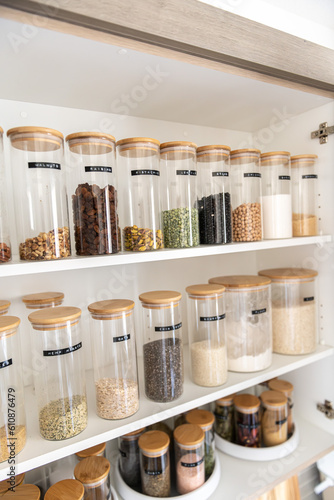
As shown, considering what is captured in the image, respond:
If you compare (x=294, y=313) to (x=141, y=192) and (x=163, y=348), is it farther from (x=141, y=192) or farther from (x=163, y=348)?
(x=141, y=192)

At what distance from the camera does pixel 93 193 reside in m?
0.85

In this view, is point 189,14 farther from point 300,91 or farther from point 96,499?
point 96,499

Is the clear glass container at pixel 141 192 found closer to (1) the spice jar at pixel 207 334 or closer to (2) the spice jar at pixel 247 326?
(1) the spice jar at pixel 207 334

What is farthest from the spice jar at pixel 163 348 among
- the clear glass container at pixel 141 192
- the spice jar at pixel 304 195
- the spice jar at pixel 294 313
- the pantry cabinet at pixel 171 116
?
the spice jar at pixel 304 195

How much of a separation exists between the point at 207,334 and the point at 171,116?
788 mm

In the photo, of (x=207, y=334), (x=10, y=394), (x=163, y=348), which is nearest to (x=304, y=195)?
(x=207, y=334)

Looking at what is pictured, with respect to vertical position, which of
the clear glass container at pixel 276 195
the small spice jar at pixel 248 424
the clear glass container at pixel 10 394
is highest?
→ the clear glass container at pixel 276 195

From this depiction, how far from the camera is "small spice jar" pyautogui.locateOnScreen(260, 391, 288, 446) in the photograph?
1.24 meters

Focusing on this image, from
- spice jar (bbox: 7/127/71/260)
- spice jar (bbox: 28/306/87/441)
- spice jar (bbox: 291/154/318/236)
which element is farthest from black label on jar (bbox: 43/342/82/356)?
spice jar (bbox: 291/154/318/236)

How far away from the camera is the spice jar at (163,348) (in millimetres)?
956

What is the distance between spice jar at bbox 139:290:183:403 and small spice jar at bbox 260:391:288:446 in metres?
0.47

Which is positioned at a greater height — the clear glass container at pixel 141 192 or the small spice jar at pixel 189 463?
the clear glass container at pixel 141 192

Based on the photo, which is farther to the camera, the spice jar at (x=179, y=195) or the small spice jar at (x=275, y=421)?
the small spice jar at (x=275, y=421)

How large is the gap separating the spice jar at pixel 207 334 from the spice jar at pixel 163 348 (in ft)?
0.28
